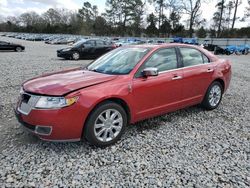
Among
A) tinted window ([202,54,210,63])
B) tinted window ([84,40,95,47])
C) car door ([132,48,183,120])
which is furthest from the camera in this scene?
tinted window ([84,40,95,47])

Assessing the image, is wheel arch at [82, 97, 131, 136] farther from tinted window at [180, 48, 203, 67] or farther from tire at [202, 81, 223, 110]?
tire at [202, 81, 223, 110]

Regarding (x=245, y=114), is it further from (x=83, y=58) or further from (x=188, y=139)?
(x=83, y=58)

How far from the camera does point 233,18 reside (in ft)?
164

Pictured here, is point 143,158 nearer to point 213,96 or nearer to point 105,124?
point 105,124

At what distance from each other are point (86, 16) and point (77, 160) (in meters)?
87.4

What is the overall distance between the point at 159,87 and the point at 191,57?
124cm

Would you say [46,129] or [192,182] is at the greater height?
[46,129]

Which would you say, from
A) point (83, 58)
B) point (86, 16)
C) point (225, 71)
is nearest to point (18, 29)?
point (86, 16)

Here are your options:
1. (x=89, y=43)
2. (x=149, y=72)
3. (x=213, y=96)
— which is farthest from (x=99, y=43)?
(x=149, y=72)

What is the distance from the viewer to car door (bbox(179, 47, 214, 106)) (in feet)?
15.3

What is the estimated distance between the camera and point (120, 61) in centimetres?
428

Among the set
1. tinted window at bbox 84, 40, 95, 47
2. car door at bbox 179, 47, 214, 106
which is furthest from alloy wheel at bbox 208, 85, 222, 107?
tinted window at bbox 84, 40, 95, 47

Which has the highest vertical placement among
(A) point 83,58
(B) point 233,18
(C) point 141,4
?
(C) point 141,4

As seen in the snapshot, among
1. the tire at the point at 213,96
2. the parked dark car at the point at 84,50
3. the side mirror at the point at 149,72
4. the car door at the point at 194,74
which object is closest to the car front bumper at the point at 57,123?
the side mirror at the point at 149,72
